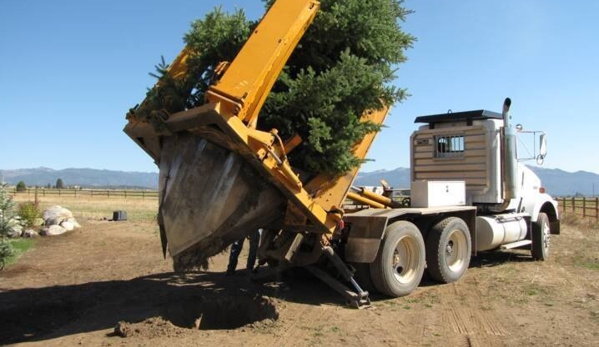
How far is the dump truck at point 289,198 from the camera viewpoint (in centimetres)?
566

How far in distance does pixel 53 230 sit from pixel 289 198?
13512 millimetres

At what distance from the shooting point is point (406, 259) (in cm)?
834

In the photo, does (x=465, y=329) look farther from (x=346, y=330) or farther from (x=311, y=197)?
(x=311, y=197)

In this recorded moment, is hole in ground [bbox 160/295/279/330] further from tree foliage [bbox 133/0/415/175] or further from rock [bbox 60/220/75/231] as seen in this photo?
rock [bbox 60/220/75/231]

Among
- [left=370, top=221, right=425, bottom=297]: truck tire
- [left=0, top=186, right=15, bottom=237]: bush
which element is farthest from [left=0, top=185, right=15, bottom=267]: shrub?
[left=370, top=221, right=425, bottom=297]: truck tire

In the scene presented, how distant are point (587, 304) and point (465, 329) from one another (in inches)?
98.0

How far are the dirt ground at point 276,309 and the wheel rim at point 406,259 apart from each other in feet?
1.11

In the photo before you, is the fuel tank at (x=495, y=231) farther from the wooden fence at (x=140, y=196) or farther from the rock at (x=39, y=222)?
the rock at (x=39, y=222)

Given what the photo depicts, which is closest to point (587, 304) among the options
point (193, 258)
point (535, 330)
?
point (535, 330)

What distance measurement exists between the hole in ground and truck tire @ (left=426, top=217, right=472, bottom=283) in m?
3.07

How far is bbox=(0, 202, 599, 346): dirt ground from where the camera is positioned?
5.75m

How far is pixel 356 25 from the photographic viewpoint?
6672 mm

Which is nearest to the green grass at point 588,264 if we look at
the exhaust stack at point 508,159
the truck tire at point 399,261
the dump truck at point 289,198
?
the dump truck at point 289,198

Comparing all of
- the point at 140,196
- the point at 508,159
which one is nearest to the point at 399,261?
the point at 508,159
